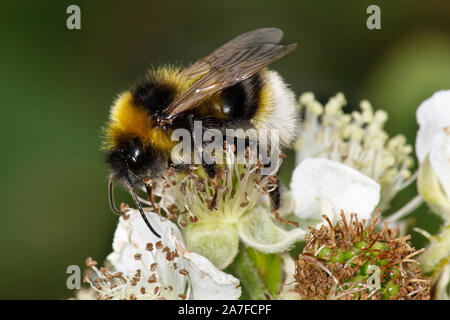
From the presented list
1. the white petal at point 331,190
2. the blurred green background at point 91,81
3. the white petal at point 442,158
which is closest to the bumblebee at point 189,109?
the white petal at point 331,190

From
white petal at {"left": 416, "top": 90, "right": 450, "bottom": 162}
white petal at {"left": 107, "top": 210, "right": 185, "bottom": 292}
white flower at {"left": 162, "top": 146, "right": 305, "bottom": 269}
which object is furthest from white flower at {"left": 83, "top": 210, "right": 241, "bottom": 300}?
white petal at {"left": 416, "top": 90, "right": 450, "bottom": 162}

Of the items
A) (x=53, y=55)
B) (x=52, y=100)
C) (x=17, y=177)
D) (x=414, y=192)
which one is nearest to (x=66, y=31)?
(x=53, y=55)

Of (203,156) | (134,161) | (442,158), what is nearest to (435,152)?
(442,158)

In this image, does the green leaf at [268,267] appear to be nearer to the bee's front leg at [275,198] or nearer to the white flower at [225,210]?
the white flower at [225,210]

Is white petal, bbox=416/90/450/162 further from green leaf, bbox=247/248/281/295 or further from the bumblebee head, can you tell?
the bumblebee head

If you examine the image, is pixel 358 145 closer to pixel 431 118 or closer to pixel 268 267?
pixel 431 118

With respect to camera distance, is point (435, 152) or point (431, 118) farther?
point (431, 118)
